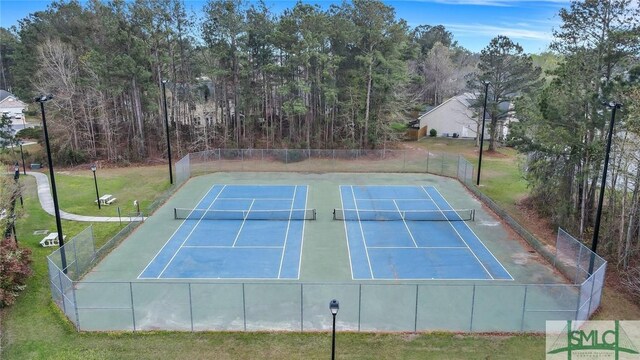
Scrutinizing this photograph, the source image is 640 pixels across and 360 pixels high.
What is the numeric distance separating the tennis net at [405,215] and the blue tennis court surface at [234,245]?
8.43ft

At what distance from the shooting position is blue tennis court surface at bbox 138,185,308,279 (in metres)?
17.8

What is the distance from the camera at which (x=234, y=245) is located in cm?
2042

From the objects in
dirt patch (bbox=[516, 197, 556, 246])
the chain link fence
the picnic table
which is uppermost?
the picnic table

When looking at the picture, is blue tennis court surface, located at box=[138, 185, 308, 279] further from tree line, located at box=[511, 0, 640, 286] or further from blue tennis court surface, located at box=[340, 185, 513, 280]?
tree line, located at box=[511, 0, 640, 286]

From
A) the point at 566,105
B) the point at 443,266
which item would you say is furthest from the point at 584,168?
the point at 443,266

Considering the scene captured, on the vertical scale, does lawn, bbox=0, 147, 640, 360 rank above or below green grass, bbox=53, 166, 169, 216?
below

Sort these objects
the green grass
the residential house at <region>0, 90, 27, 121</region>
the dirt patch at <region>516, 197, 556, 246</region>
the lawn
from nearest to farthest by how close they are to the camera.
Answer: the lawn → the dirt patch at <region>516, 197, 556, 246</region> → the green grass → the residential house at <region>0, 90, 27, 121</region>

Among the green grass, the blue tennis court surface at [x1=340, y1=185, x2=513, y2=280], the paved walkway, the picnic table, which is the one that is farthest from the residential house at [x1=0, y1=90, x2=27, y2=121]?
the blue tennis court surface at [x1=340, y1=185, x2=513, y2=280]

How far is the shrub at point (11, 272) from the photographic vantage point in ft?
49.9

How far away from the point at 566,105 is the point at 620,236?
5840 millimetres

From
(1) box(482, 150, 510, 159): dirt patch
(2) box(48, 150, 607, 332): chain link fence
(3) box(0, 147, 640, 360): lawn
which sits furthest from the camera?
(1) box(482, 150, 510, 159): dirt patch

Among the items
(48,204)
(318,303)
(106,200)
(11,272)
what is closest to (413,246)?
(318,303)

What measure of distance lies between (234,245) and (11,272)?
816 centimetres

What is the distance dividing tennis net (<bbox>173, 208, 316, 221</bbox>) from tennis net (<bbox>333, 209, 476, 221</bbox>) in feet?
5.87
